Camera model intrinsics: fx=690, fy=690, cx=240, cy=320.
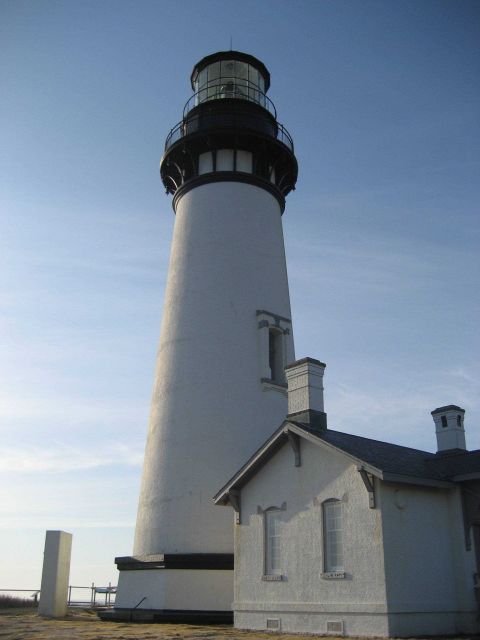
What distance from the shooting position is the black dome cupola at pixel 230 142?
2305 centimetres

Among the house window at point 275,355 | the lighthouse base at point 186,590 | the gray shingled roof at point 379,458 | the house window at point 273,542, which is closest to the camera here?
the gray shingled roof at point 379,458

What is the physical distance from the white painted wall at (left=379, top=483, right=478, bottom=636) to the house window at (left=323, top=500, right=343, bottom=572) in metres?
1.21

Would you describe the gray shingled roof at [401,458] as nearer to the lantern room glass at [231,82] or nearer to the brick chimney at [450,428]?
the brick chimney at [450,428]

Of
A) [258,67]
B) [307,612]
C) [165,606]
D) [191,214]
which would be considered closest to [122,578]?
[165,606]

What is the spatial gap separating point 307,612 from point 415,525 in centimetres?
303

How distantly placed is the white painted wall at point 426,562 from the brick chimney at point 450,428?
271cm

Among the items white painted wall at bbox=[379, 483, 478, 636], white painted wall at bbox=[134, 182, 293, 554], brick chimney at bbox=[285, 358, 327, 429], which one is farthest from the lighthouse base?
white painted wall at bbox=[379, 483, 478, 636]

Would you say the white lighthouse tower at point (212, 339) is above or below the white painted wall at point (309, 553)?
above

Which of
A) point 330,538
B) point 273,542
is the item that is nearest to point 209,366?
point 273,542

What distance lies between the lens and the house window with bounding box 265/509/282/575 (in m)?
16.2

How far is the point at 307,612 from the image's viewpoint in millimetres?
15016

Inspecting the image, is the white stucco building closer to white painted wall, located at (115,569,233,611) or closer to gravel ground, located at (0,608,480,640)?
gravel ground, located at (0,608,480,640)

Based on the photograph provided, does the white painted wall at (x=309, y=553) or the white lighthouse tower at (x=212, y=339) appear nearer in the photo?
the white painted wall at (x=309, y=553)

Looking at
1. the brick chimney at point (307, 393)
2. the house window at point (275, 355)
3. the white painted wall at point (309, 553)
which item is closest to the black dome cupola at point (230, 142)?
the house window at point (275, 355)
